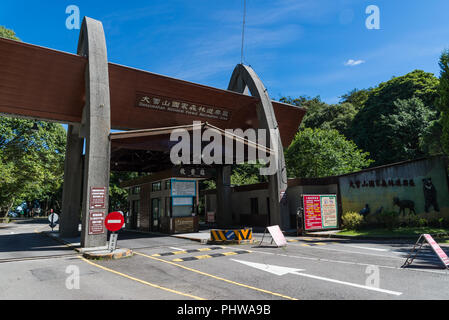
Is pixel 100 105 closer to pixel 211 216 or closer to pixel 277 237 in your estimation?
pixel 277 237

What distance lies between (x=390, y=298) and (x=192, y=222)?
1787cm

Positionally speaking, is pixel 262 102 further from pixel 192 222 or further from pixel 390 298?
pixel 390 298

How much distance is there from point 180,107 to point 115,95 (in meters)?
4.91

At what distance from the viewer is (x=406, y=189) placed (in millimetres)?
20422

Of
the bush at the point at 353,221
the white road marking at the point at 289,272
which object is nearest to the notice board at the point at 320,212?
the bush at the point at 353,221

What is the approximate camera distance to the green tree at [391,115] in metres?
38.6

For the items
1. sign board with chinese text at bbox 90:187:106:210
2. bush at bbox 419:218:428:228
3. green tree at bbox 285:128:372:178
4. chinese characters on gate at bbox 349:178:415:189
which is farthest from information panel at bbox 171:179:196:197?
green tree at bbox 285:128:372:178

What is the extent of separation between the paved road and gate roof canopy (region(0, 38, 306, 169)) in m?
9.94

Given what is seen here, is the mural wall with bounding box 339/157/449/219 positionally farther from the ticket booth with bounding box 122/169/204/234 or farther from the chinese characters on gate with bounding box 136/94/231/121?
the ticket booth with bounding box 122/169/204/234

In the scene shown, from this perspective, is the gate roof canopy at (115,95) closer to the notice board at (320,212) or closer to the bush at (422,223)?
the notice board at (320,212)

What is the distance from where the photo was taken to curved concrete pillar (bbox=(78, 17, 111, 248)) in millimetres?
14516

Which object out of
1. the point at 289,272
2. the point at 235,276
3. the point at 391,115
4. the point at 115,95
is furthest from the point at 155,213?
the point at 391,115

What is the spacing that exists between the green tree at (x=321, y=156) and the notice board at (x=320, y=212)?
1271 centimetres
